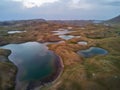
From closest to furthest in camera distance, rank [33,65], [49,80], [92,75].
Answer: [92,75] → [49,80] → [33,65]

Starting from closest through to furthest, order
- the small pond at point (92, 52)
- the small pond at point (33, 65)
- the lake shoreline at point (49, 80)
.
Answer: the lake shoreline at point (49, 80)
the small pond at point (33, 65)
the small pond at point (92, 52)

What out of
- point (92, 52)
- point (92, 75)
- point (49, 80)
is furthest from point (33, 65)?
point (92, 52)

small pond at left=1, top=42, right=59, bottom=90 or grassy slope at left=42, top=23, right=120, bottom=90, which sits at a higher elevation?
grassy slope at left=42, top=23, right=120, bottom=90

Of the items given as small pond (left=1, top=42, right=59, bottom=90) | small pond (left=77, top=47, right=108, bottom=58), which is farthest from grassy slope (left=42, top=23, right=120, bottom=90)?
small pond (left=77, top=47, right=108, bottom=58)

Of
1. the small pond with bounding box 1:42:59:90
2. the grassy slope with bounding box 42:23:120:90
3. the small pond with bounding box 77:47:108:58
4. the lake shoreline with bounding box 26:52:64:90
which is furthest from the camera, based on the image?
the small pond with bounding box 77:47:108:58

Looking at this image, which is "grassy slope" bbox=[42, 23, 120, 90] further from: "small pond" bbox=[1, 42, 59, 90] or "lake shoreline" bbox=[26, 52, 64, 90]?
"small pond" bbox=[1, 42, 59, 90]

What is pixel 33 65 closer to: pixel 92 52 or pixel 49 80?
pixel 49 80

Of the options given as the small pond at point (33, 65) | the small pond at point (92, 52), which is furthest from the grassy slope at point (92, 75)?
the small pond at point (92, 52)

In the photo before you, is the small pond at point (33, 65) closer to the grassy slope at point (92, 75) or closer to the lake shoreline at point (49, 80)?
the lake shoreline at point (49, 80)

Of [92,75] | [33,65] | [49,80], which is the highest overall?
[92,75]

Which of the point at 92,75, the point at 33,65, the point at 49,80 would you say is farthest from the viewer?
the point at 33,65
